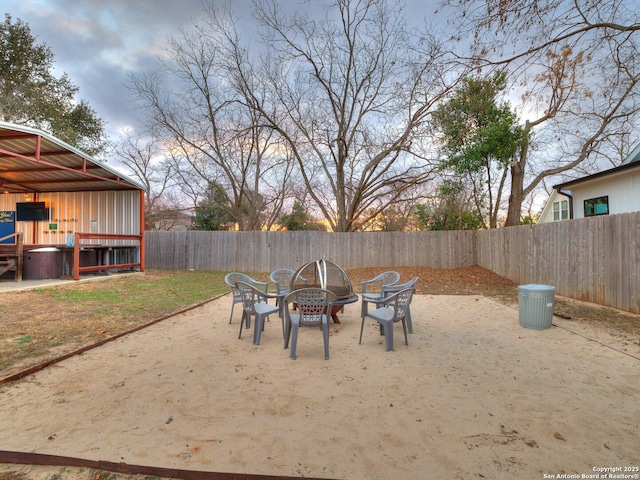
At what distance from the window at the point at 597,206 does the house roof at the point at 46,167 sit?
1693 centimetres

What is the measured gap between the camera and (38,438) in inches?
96.4

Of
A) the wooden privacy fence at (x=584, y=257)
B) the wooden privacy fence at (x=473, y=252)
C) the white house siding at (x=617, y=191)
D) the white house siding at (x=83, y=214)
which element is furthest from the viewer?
the white house siding at (x=83, y=214)

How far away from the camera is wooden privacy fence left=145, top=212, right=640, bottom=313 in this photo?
657cm

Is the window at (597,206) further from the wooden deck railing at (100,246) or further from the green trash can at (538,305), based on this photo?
the wooden deck railing at (100,246)

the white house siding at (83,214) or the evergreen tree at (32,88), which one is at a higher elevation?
the evergreen tree at (32,88)

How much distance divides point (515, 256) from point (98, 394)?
11552mm

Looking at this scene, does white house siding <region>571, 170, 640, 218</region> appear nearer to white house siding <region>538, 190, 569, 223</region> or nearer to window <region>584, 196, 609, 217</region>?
window <region>584, 196, 609, 217</region>

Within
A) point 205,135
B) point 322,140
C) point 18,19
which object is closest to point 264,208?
point 205,135

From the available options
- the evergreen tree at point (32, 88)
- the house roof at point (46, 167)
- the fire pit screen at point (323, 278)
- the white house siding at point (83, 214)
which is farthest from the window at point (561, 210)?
the evergreen tree at point (32, 88)

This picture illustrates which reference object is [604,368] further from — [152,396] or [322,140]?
[322,140]

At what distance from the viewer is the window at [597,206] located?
10659mm

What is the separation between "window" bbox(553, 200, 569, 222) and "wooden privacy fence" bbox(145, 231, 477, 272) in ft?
28.6

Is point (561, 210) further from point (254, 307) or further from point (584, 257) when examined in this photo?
point (254, 307)

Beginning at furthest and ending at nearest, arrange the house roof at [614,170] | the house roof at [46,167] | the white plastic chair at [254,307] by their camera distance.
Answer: the house roof at [614,170]
the house roof at [46,167]
the white plastic chair at [254,307]
